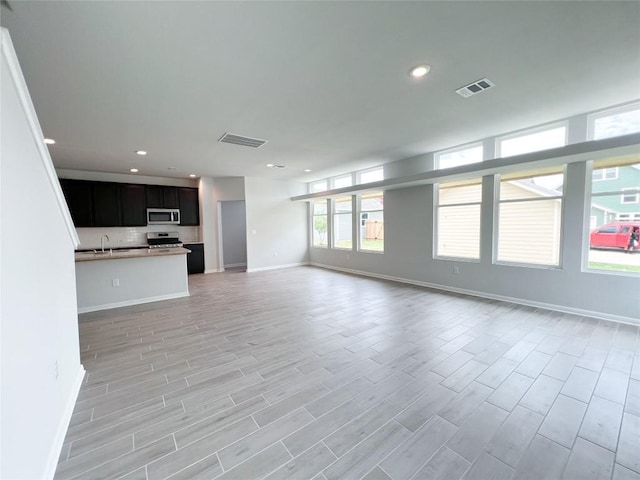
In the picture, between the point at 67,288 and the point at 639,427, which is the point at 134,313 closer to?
the point at 67,288

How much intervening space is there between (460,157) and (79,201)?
8660 millimetres

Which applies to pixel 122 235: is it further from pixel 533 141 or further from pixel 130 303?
pixel 533 141

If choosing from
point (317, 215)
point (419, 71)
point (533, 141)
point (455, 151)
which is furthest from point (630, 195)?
point (317, 215)

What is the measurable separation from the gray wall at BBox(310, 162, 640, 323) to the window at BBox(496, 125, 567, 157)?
473 millimetres

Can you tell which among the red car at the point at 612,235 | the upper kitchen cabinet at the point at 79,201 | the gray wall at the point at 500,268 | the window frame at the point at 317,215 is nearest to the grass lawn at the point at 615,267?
the gray wall at the point at 500,268

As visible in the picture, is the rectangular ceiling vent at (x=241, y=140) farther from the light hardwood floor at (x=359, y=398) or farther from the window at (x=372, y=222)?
the window at (x=372, y=222)

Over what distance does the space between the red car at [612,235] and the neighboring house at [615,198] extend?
0.07 metres

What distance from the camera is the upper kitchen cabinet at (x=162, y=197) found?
290 inches

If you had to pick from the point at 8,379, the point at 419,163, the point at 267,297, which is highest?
the point at 419,163

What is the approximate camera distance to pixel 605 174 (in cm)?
370

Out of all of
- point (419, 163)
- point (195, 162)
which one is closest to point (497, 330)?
point (419, 163)

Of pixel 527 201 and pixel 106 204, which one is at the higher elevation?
pixel 106 204

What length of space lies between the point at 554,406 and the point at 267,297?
4.25m

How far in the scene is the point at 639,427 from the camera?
182cm
